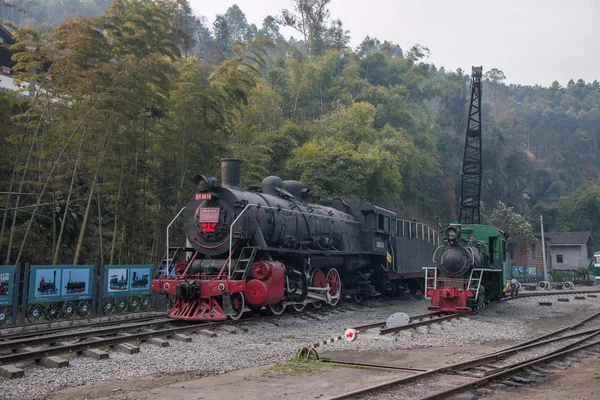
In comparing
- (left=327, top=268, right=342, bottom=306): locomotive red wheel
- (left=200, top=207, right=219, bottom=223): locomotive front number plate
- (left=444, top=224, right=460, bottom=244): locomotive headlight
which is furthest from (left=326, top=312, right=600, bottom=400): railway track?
(left=327, top=268, right=342, bottom=306): locomotive red wheel

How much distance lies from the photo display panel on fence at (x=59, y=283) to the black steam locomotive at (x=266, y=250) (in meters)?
1.80

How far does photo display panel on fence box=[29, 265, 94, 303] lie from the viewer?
12.2m

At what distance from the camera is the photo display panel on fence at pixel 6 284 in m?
11.6

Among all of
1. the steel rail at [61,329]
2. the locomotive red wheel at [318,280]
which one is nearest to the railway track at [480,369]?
the steel rail at [61,329]

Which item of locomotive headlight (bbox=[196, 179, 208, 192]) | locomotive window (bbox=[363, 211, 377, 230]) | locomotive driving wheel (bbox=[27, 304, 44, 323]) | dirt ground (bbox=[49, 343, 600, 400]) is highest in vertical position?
locomotive headlight (bbox=[196, 179, 208, 192])

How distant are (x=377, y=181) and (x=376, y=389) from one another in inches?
938

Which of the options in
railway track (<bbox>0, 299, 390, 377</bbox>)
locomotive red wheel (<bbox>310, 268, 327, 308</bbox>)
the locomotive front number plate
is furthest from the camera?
locomotive red wheel (<bbox>310, 268, 327, 308</bbox>)

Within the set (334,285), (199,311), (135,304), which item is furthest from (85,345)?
(334,285)

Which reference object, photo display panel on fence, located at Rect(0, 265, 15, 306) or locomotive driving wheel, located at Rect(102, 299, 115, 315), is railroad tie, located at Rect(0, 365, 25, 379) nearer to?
photo display panel on fence, located at Rect(0, 265, 15, 306)

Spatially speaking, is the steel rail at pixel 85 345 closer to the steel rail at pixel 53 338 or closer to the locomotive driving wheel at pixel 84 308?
the steel rail at pixel 53 338

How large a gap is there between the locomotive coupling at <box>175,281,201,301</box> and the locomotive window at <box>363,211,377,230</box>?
26.4 ft

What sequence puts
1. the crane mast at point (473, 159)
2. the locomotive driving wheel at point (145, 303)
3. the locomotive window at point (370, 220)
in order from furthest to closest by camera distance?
1. the crane mast at point (473, 159)
2. the locomotive window at point (370, 220)
3. the locomotive driving wheel at point (145, 303)

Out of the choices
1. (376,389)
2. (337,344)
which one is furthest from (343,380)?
(337,344)

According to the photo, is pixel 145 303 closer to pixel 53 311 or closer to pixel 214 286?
pixel 53 311
